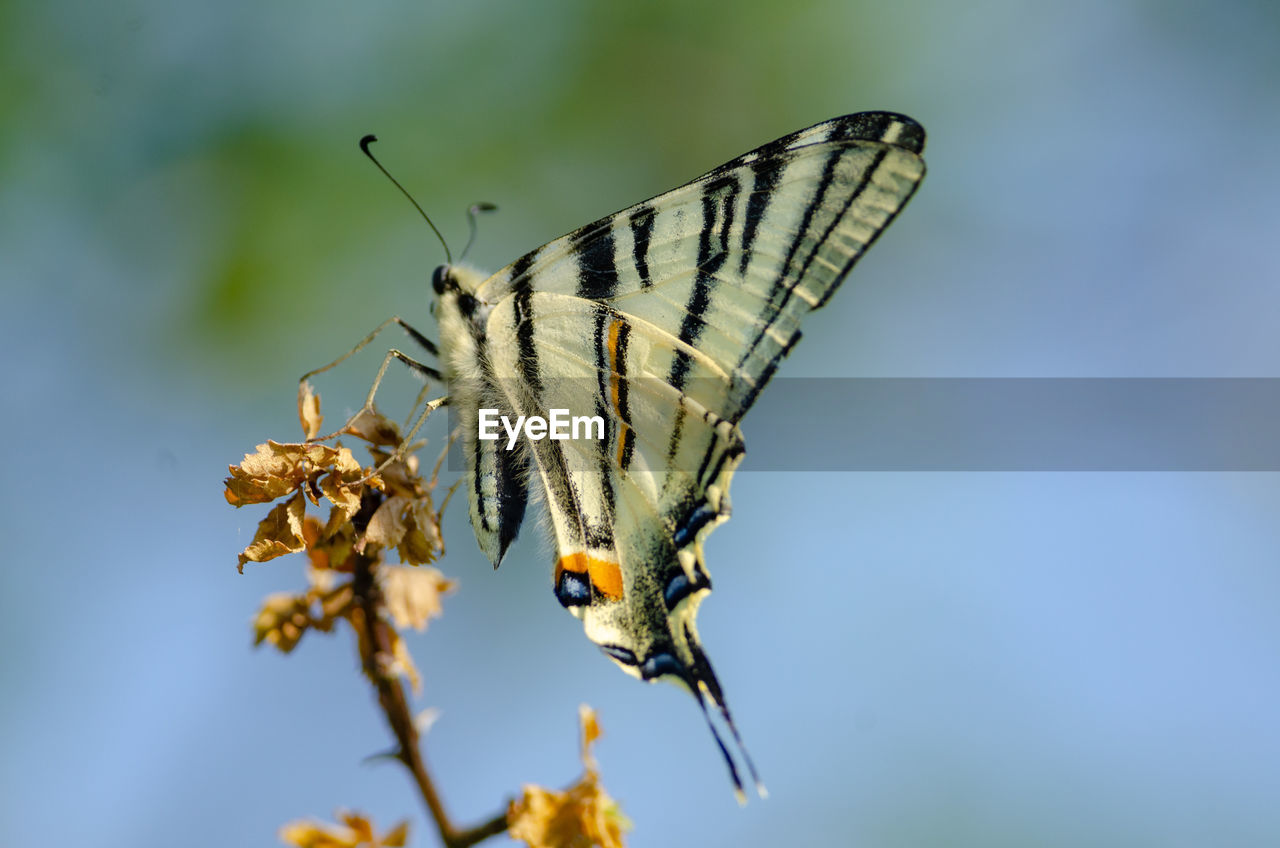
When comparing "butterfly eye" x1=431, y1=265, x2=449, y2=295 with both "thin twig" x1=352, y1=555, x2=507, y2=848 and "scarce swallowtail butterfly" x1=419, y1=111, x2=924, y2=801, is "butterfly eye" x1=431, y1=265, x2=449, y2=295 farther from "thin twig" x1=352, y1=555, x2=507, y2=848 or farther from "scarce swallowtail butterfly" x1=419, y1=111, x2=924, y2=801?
"thin twig" x1=352, y1=555, x2=507, y2=848

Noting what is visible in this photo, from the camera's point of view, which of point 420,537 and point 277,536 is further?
point 420,537

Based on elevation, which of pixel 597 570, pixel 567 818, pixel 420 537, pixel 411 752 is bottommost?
pixel 567 818

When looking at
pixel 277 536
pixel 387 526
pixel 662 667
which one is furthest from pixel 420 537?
pixel 662 667

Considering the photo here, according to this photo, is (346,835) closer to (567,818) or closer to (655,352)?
(567,818)

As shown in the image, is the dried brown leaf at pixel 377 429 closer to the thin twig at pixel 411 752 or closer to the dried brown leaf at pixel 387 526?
the dried brown leaf at pixel 387 526

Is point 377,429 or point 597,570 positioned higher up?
point 377,429

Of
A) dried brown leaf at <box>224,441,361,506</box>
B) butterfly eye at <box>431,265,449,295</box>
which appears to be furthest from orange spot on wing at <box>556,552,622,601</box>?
butterfly eye at <box>431,265,449,295</box>

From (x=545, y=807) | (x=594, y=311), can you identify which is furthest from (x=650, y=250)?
(x=545, y=807)
